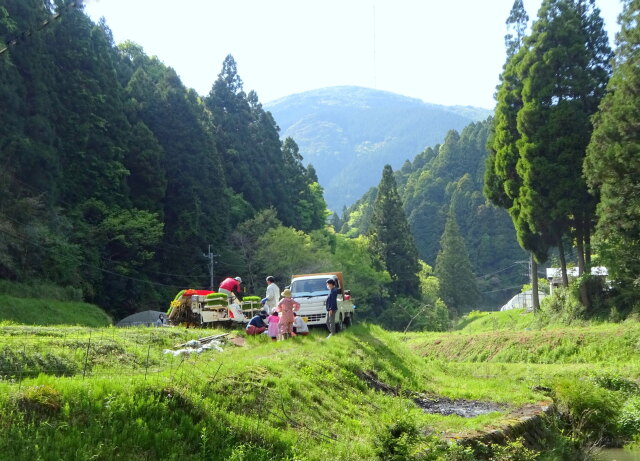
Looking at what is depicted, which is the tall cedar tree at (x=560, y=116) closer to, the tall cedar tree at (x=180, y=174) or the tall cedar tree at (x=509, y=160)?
the tall cedar tree at (x=509, y=160)

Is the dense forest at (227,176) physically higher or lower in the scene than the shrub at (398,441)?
higher

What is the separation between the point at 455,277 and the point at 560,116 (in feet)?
160

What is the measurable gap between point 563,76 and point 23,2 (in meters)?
28.3

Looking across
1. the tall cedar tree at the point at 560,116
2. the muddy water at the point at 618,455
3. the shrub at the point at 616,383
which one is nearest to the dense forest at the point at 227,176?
the tall cedar tree at the point at 560,116

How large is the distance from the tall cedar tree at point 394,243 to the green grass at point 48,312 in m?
35.9

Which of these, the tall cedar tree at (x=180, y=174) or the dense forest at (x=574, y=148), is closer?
the dense forest at (x=574, y=148)

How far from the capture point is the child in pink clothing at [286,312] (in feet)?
51.9

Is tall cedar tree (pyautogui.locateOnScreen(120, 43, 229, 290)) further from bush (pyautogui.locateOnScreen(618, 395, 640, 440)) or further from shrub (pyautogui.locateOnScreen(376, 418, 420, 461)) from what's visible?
shrub (pyautogui.locateOnScreen(376, 418, 420, 461))

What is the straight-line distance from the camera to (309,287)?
19766mm

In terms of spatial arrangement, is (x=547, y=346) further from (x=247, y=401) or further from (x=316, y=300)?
(x=247, y=401)

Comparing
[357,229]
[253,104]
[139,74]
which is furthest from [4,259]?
[357,229]

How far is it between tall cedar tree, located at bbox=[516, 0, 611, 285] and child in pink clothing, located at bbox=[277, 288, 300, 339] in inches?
735

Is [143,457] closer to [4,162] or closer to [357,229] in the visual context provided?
[4,162]

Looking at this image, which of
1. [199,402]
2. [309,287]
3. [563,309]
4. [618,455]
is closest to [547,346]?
[563,309]
